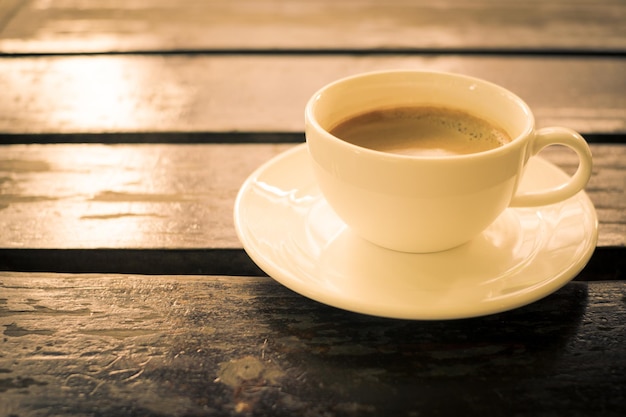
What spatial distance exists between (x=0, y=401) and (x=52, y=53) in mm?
710

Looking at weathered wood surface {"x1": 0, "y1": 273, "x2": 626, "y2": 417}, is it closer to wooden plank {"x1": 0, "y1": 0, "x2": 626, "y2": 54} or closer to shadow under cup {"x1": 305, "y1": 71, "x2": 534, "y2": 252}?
shadow under cup {"x1": 305, "y1": 71, "x2": 534, "y2": 252}

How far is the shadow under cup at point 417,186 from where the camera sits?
16.8 inches

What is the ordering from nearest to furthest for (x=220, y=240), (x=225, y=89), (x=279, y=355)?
(x=279, y=355), (x=220, y=240), (x=225, y=89)

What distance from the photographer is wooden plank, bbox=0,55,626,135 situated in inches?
29.6

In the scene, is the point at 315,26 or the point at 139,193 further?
the point at 315,26

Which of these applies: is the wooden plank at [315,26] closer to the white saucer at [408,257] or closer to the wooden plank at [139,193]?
the wooden plank at [139,193]

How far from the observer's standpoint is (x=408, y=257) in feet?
1.58

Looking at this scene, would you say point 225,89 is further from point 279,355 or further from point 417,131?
point 279,355

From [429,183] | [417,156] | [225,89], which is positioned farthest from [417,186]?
[225,89]

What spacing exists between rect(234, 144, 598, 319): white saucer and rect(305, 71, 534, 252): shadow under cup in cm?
2

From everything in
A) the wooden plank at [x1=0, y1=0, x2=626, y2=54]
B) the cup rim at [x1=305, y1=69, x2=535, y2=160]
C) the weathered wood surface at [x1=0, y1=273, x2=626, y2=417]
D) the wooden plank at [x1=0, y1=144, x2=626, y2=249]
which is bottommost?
the weathered wood surface at [x1=0, y1=273, x2=626, y2=417]

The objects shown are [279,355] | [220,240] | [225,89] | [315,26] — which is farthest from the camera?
[315,26]

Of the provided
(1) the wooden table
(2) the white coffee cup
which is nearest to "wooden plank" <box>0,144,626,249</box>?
(1) the wooden table

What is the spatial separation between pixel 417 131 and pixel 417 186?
0.18m
